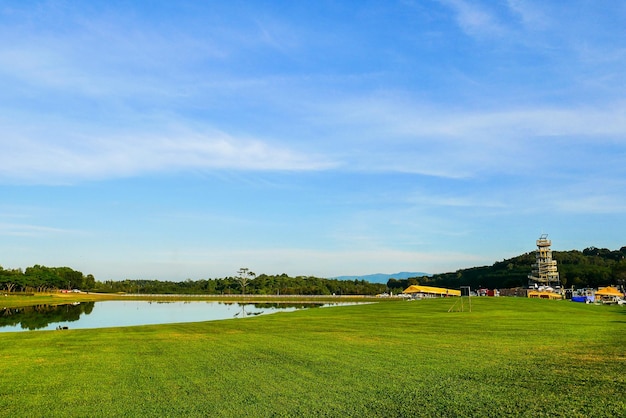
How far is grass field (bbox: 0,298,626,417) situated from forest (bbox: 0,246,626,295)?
10431cm

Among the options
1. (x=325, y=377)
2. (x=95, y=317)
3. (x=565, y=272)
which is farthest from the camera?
(x=565, y=272)

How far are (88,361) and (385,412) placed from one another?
10775mm

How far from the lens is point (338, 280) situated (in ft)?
547

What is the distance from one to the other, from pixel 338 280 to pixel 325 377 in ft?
515

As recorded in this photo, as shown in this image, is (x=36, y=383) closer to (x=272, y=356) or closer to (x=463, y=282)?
(x=272, y=356)

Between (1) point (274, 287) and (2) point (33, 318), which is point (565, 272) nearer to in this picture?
(1) point (274, 287)

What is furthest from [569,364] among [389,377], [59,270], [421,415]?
[59,270]

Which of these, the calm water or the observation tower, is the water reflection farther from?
the observation tower

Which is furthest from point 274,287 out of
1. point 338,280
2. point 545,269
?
point 545,269

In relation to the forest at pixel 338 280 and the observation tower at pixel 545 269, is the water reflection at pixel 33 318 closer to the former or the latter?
the forest at pixel 338 280

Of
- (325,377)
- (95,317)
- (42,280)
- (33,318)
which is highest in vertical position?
(42,280)

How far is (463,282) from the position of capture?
6590 inches

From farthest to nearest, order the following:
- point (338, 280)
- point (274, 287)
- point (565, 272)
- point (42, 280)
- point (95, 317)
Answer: point (338, 280) < point (274, 287) < point (42, 280) < point (565, 272) < point (95, 317)

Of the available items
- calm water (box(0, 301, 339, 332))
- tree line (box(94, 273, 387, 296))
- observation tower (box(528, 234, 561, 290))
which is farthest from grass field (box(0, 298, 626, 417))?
tree line (box(94, 273, 387, 296))
